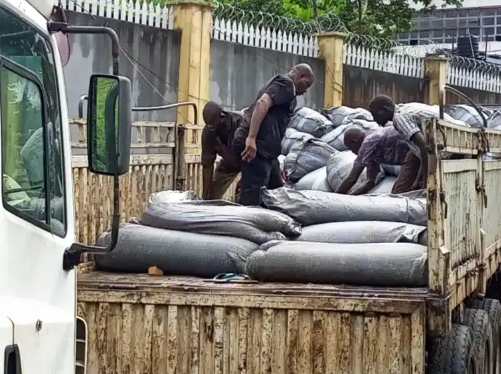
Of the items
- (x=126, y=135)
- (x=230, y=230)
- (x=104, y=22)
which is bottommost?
(x=230, y=230)

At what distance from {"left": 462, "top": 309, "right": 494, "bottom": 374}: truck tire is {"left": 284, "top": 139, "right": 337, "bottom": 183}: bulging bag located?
3.48 metres

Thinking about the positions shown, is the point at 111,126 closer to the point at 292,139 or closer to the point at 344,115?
the point at 292,139

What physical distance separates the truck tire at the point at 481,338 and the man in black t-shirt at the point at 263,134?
1.81 meters

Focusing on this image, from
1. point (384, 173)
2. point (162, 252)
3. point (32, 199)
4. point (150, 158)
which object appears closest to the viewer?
point (32, 199)

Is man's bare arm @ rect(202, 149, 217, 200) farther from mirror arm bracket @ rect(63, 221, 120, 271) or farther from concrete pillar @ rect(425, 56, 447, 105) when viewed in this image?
concrete pillar @ rect(425, 56, 447, 105)

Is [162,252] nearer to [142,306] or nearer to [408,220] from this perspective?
[142,306]

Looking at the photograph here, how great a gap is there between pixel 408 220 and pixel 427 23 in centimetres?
2955

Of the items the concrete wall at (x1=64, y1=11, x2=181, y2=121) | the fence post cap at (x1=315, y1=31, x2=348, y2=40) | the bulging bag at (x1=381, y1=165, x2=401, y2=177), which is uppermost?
the fence post cap at (x1=315, y1=31, x2=348, y2=40)

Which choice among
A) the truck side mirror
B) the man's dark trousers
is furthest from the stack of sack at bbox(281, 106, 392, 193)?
the truck side mirror

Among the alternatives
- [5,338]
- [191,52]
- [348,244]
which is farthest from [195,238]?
[191,52]

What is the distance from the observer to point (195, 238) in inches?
184

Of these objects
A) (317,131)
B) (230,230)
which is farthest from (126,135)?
(317,131)

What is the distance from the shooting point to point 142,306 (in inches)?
160

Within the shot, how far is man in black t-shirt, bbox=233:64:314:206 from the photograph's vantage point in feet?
20.5
